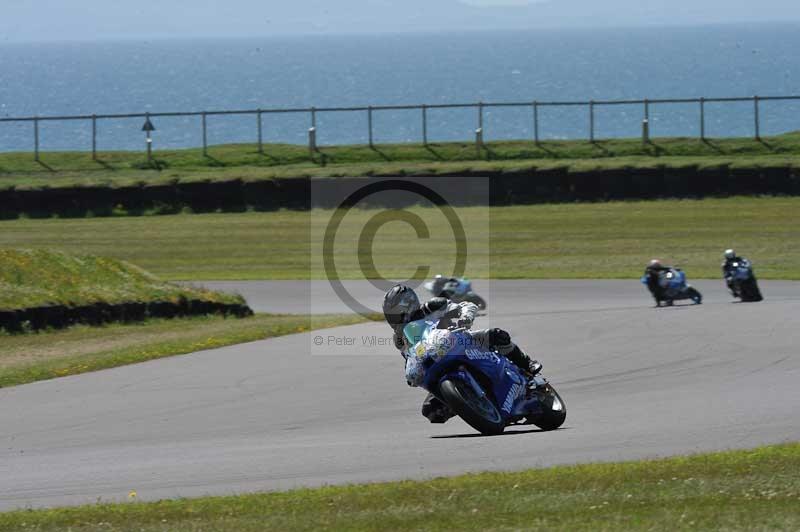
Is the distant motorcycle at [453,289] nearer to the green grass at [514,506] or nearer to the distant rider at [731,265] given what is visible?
the distant rider at [731,265]

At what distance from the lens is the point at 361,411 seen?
1413 cm

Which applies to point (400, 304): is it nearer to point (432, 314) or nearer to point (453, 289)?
point (432, 314)

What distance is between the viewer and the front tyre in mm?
11250

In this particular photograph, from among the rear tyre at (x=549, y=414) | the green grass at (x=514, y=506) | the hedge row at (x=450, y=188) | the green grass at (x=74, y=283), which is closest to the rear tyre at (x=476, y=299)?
the green grass at (x=74, y=283)

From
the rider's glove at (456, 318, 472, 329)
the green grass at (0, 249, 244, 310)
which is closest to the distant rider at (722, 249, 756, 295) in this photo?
the green grass at (0, 249, 244, 310)

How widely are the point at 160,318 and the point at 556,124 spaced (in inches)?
4033

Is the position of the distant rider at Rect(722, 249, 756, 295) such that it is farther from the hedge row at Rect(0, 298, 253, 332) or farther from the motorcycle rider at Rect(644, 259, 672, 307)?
the hedge row at Rect(0, 298, 253, 332)

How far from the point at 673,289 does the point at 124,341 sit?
9.68 metres

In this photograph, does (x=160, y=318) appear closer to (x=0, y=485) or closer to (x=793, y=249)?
(x=0, y=485)

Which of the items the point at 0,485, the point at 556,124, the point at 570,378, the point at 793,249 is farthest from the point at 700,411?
the point at 556,124

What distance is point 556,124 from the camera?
123m

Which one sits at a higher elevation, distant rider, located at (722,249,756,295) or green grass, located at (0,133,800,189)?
green grass, located at (0,133,800,189)

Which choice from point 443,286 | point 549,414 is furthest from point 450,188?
point 549,414

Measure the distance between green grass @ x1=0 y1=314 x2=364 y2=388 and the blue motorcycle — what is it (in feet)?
22.9
